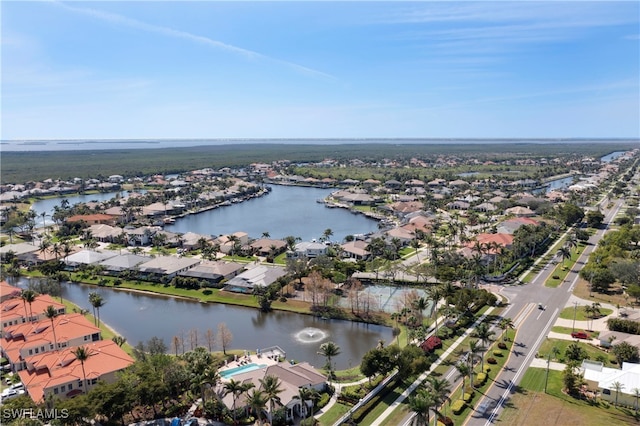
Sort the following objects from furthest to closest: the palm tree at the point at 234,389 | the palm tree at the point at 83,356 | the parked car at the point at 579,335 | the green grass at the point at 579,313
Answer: the green grass at the point at 579,313, the parked car at the point at 579,335, the palm tree at the point at 83,356, the palm tree at the point at 234,389

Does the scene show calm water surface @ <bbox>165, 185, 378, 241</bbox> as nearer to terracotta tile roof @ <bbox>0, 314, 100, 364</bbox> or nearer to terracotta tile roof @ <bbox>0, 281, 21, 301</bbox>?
terracotta tile roof @ <bbox>0, 281, 21, 301</bbox>

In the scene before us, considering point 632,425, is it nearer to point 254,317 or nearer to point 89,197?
point 254,317

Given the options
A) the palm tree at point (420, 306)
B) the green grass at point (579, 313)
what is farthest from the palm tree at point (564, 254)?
the palm tree at point (420, 306)

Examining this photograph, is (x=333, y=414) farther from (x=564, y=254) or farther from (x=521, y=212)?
(x=521, y=212)

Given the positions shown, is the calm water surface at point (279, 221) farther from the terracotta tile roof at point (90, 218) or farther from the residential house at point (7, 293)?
the residential house at point (7, 293)

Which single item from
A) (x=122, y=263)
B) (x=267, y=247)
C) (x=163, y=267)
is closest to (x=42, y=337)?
(x=163, y=267)

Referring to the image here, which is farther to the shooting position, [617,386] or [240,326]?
[240,326]
